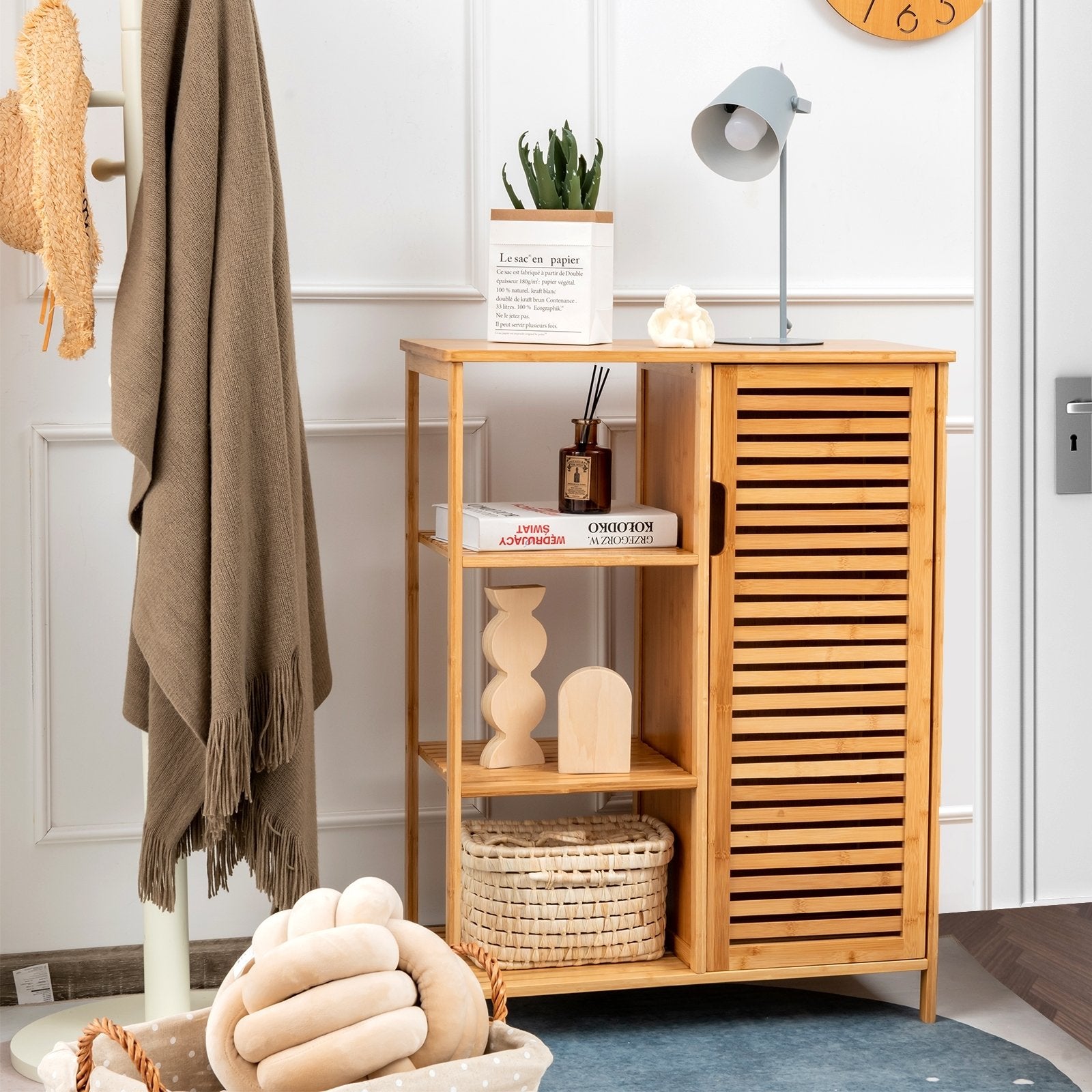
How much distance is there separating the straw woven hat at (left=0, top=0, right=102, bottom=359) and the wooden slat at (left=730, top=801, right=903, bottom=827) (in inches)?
45.7

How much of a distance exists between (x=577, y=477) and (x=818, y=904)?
2.46ft

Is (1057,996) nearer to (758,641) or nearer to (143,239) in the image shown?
(758,641)

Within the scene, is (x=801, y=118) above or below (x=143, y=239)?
above

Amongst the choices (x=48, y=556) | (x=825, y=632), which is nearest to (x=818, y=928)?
(x=825, y=632)

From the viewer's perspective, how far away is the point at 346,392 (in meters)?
2.33

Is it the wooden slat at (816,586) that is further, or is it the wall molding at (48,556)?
the wall molding at (48,556)

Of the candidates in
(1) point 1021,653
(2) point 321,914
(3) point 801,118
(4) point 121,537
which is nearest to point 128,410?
(4) point 121,537

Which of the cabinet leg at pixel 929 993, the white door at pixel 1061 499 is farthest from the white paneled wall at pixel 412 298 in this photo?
the cabinet leg at pixel 929 993

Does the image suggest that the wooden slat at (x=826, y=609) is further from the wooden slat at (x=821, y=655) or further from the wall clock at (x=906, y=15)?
the wall clock at (x=906, y=15)

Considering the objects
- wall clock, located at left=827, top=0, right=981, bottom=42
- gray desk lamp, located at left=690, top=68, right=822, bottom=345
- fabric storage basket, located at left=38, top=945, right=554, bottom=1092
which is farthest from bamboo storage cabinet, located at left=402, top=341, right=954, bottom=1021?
fabric storage basket, located at left=38, top=945, right=554, bottom=1092

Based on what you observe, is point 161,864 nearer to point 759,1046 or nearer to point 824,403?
point 759,1046

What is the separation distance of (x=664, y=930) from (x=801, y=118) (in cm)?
A: 143

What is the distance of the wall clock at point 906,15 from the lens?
2.42 meters

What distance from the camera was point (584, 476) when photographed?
6.84ft
